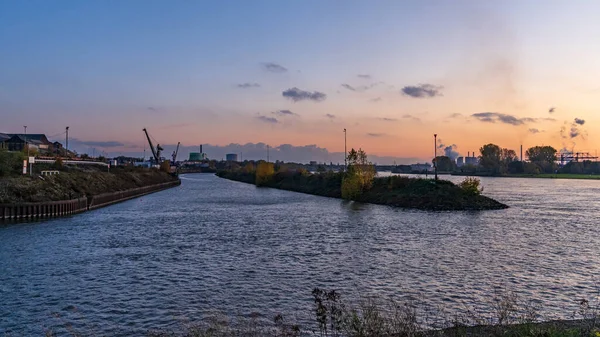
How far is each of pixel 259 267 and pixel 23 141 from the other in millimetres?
124216

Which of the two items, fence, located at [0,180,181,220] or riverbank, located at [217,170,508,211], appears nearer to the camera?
fence, located at [0,180,181,220]

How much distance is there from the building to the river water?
8876 centimetres

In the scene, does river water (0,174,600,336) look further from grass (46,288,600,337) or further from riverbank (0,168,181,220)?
riverbank (0,168,181,220)

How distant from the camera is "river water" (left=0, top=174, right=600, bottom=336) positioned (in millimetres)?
18391

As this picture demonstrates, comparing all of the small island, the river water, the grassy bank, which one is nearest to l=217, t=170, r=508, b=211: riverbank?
the small island

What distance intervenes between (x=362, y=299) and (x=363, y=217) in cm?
3342

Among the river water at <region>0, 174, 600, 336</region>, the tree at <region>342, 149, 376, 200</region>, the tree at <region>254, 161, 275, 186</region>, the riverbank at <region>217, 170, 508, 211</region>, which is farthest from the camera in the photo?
the tree at <region>254, 161, 275, 186</region>

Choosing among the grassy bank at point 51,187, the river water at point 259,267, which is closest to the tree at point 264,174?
the grassy bank at point 51,187

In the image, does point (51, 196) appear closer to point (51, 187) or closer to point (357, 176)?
point (51, 187)

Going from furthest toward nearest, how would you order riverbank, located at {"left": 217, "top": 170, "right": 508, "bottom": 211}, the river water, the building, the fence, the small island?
the building → the small island → riverbank, located at {"left": 217, "top": 170, "right": 508, "bottom": 211} → the fence → the river water

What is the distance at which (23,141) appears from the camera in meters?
123

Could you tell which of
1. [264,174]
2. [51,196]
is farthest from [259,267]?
[264,174]

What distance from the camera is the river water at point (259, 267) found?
18.4 meters

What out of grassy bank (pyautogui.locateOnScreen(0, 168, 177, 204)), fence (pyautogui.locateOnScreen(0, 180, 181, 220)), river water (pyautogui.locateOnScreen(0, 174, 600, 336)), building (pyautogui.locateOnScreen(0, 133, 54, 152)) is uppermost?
building (pyautogui.locateOnScreen(0, 133, 54, 152))
